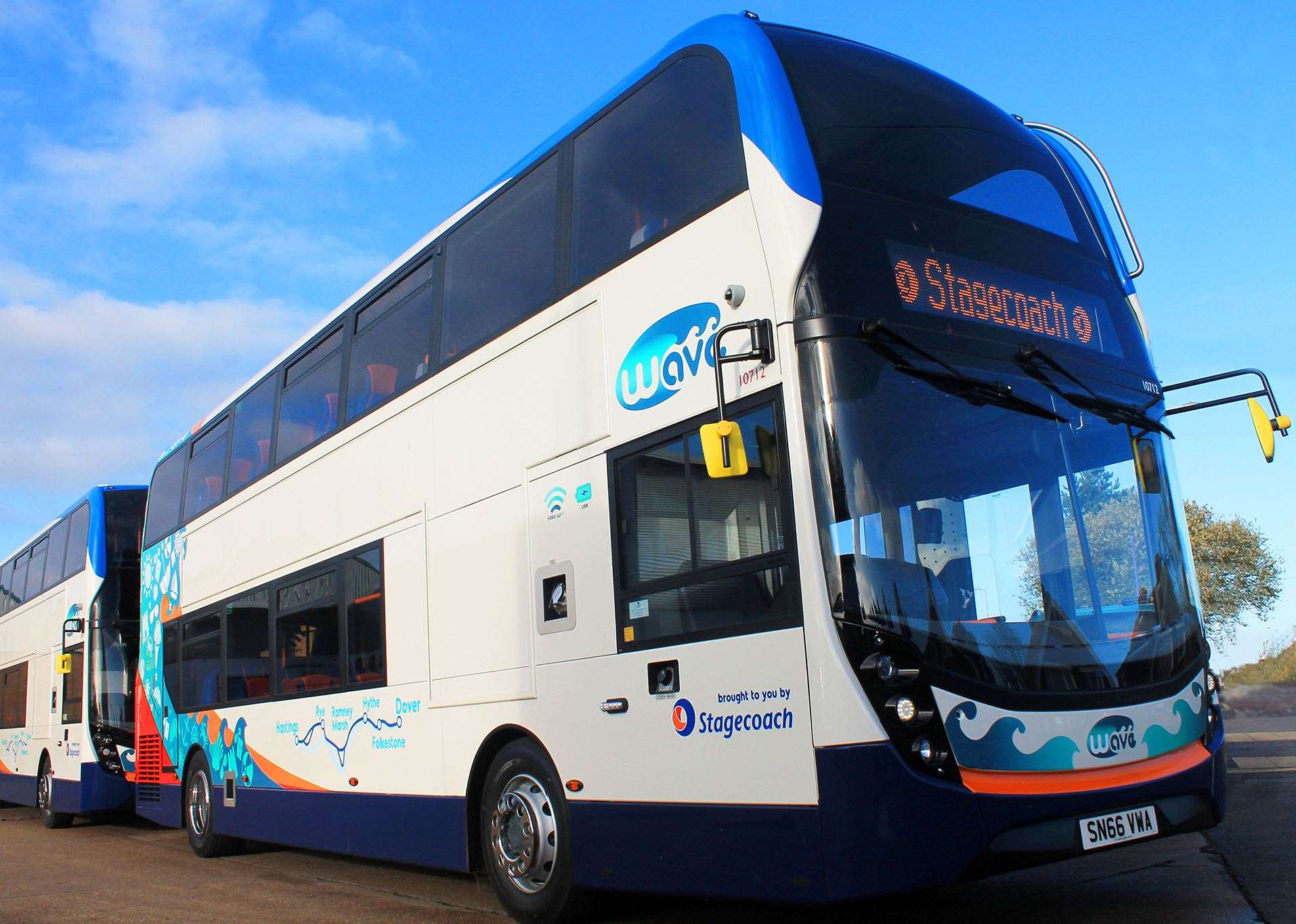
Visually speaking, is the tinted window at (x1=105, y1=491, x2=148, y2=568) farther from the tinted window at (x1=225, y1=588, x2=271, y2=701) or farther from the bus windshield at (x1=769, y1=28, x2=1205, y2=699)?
the bus windshield at (x1=769, y1=28, x2=1205, y2=699)

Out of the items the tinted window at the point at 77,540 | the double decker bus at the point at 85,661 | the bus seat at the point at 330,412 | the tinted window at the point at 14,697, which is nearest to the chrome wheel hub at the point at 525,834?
the bus seat at the point at 330,412

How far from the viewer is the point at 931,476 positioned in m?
5.14

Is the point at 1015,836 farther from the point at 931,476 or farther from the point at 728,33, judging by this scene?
the point at 728,33

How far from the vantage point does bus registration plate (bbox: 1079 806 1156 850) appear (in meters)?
5.02

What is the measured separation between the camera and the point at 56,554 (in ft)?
59.7

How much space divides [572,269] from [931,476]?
8.54ft

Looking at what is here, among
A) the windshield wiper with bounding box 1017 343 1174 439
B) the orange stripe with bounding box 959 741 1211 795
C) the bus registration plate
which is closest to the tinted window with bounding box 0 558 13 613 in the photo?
the windshield wiper with bounding box 1017 343 1174 439

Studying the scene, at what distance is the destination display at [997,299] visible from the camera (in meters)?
5.49

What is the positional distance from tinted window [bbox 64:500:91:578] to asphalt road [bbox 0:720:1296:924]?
4.88 metres

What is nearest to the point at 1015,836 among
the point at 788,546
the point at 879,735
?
the point at 879,735

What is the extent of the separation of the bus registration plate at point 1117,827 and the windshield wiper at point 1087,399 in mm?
1865

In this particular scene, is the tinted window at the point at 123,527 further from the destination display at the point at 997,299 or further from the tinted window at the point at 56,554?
the destination display at the point at 997,299

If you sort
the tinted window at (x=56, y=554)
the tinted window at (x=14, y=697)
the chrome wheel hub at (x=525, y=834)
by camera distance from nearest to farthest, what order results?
the chrome wheel hub at (x=525, y=834)
the tinted window at (x=56, y=554)
the tinted window at (x=14, y=697)

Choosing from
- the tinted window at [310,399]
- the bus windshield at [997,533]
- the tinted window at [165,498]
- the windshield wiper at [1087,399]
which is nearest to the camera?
the bus windshield at [997,533]
